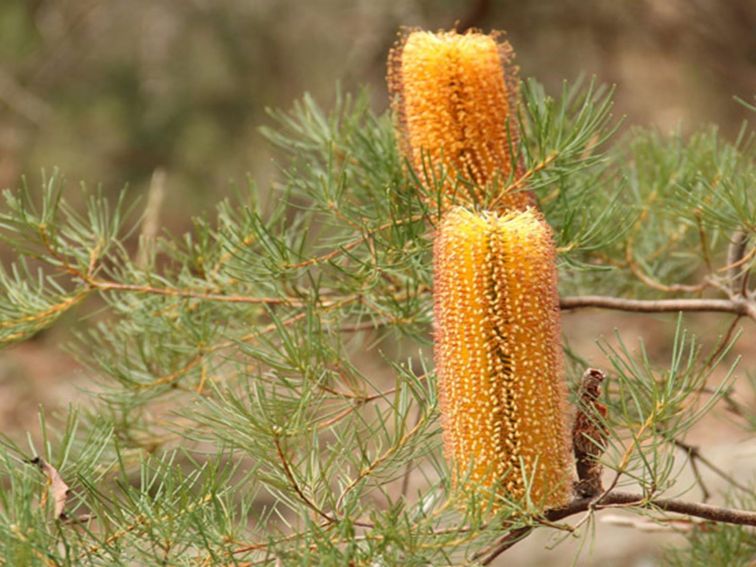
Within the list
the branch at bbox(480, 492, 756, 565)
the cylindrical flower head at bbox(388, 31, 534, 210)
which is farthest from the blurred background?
the branch at bbox(480, 492, 756, 565)

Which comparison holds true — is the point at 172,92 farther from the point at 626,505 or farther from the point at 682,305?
the point at 626,505

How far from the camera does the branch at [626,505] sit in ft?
1.46

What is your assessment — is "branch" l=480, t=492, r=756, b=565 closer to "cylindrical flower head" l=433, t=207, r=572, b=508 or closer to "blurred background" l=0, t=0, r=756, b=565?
"cylindrical flower head" l=433, t=207, r=572, b=508

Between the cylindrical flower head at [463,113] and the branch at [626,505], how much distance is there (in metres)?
0.16

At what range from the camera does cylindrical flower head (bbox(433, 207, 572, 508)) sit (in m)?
0.43

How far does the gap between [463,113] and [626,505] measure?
0.70 feet

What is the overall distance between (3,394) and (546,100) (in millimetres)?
2664

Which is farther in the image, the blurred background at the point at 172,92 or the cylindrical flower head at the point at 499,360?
the blurred background at the point at 172,92

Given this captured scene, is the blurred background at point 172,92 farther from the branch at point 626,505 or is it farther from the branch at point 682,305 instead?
the branch at point 626,505

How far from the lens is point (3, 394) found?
2939 mm

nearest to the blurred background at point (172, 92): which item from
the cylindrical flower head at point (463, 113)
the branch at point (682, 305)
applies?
the branch at point (682, 305)

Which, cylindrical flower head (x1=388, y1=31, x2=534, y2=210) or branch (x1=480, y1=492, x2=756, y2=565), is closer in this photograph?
branch (x1=480, y1=492, x2=756, y2=565)

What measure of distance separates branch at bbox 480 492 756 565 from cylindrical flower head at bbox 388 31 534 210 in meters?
0.16

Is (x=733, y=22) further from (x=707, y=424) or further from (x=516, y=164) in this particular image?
(x=516, y=164)
